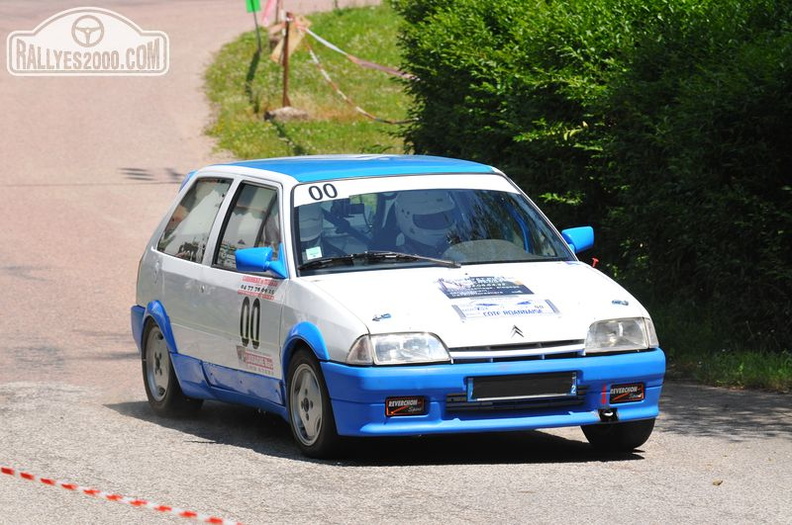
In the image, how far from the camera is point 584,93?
1357cm

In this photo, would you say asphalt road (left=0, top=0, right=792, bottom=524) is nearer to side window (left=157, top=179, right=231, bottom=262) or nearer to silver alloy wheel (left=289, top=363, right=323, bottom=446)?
silver alloy wheel (left=289, top=363, right=323, bottom=446)

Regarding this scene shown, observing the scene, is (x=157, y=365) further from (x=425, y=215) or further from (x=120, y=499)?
(x=120, y=499)

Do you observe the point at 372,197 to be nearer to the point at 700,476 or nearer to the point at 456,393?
the point at 456,393

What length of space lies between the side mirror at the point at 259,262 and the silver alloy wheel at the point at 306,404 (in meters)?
0.63

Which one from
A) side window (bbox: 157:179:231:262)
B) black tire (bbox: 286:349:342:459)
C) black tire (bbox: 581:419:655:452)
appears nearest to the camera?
black tire (bbox: 286:349:342:459)

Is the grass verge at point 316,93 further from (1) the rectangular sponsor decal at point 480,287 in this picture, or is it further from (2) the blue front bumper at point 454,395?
(2) the blue front bumper at point 454,395

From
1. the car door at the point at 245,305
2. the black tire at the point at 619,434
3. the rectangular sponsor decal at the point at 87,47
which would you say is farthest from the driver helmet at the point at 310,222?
the rectangular sponsor decal at the point at 87,47

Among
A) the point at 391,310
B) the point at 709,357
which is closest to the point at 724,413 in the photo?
the point at 709,357

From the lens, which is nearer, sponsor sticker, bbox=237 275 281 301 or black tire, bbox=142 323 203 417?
sponsor sticker, bbox=237 275 281 301

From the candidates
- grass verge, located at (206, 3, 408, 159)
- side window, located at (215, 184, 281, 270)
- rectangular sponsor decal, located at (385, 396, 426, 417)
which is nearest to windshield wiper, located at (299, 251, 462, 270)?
side window, located at (215, 184, 281, 270)

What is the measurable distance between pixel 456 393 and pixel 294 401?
3.52 feet

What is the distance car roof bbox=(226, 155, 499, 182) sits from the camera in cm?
927

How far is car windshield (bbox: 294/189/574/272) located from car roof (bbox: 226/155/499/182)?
7.9 inches

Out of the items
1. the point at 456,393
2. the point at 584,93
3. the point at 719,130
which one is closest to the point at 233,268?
the point at 456,393
